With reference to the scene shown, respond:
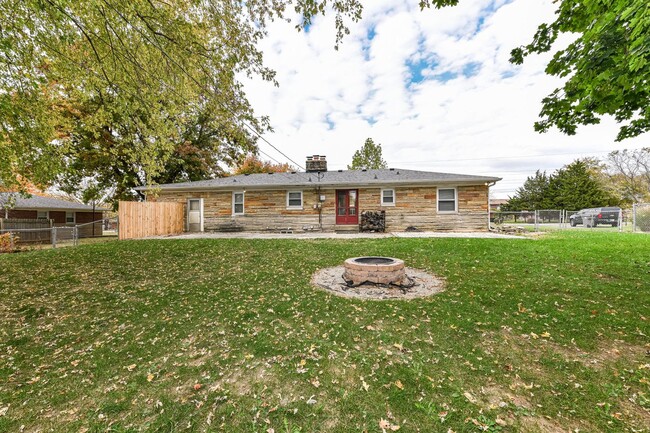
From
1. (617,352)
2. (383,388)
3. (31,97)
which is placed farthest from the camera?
(31,97)

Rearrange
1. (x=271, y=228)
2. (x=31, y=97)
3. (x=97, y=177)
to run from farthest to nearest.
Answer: (x=97, y=177) < (x=271, y=228) < (x=31, y=97)

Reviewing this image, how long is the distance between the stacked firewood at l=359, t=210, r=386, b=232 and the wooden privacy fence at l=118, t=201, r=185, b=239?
10.6m

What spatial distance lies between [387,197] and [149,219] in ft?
41.7

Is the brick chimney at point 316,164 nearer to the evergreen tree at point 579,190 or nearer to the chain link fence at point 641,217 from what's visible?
the chain link fence at point 641,217

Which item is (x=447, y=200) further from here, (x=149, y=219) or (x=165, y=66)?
(x=149, y=219)

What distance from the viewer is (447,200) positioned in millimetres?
13695

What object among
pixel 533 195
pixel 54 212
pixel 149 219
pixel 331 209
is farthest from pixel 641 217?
pixel 54 212

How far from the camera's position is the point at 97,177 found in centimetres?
1955

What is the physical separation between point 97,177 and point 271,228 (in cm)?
1518

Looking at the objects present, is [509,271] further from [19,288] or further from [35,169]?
[35,169]

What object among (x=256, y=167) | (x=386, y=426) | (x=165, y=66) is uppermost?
(x=256, y=167)

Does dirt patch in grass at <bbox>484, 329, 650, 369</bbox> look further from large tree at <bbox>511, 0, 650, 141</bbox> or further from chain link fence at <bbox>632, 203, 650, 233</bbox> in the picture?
chain link fence at <bbox>632, 203, 650, 233</bbox>

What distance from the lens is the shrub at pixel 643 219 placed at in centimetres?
1388

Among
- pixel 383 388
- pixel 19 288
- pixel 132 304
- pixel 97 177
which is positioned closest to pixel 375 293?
pixel 383 388
